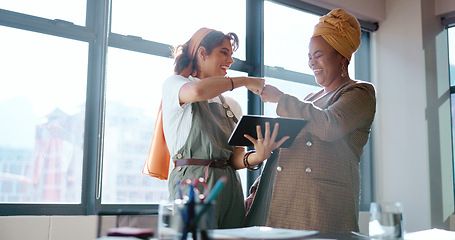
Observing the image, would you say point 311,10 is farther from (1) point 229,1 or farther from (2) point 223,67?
(2) point 223,67

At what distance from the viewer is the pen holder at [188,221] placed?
33.2 inches

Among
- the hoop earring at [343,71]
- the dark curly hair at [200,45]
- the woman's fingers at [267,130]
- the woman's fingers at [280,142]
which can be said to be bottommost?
the woman's fingers at [280,142]

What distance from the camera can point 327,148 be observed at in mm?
1673

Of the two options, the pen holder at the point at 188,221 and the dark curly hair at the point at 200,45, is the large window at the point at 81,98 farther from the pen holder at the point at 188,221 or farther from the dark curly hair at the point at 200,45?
the pen holder at the point at 188,221

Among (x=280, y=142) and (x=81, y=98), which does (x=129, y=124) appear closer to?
(x=81, y=98)

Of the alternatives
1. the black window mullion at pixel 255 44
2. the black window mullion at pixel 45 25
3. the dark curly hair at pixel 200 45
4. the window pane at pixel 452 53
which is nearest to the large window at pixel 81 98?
the black window mullion at pixel 45 25

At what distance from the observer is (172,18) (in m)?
3.26

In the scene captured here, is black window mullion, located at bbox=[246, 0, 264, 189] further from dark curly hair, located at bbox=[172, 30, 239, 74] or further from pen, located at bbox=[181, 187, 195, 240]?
pen, located at bbox=[181, 187, 195, 240]

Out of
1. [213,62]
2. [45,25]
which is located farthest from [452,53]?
[45,25]

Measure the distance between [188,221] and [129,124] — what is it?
2.20 metres

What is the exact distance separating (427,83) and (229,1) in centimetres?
183

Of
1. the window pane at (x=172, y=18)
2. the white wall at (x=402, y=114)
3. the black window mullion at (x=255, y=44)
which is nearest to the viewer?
the window pane at (x=172, y=18)

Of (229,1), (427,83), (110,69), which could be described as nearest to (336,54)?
(110,69)

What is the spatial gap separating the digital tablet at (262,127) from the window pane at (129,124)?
146 centimetres
